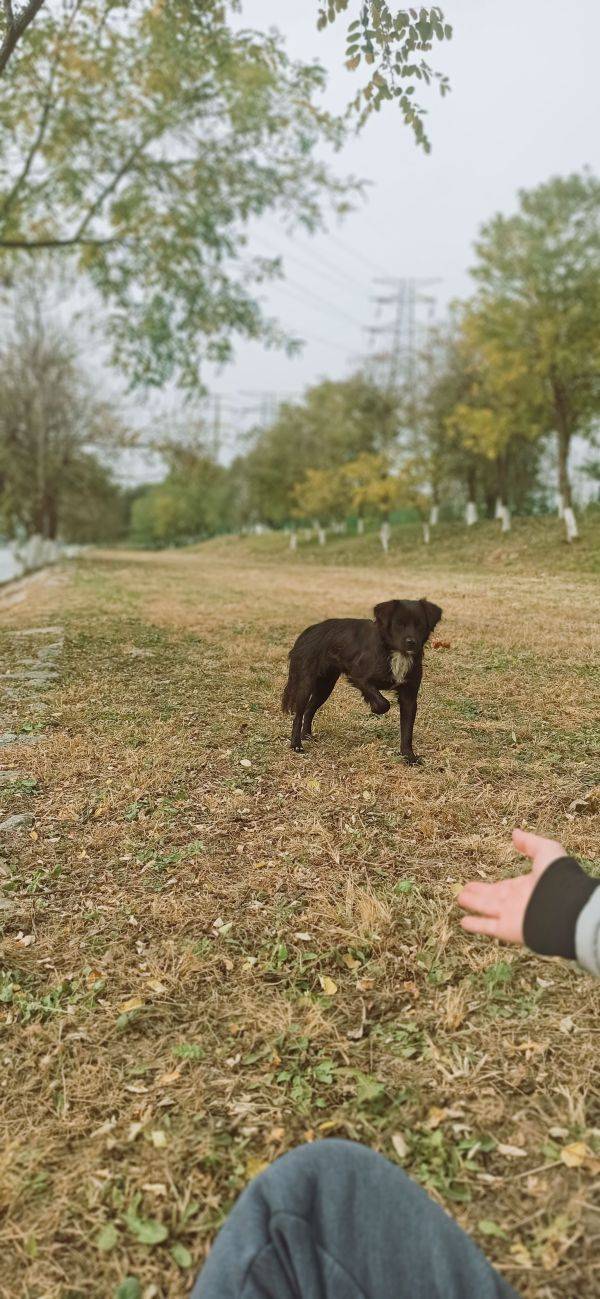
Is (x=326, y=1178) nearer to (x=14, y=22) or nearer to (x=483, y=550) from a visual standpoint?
(x=14, y=22)

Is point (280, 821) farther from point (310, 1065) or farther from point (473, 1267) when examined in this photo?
point (473, 1267)

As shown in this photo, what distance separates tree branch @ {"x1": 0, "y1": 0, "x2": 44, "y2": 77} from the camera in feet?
21.0

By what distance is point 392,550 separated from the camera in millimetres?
22906

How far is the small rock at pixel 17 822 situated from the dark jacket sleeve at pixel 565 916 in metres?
3.28

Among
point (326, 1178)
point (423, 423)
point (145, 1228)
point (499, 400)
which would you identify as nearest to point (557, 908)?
point (326, 1178)

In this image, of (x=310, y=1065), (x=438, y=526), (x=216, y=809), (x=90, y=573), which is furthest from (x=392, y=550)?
(x=310, y=1065)

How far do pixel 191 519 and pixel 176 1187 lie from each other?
225 feet

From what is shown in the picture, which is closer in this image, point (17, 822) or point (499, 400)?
point (17, 822)

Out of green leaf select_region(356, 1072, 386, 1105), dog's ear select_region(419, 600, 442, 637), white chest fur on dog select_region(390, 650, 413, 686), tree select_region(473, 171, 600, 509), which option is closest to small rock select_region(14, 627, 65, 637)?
white chest fur on dog select_region(390, 650, 413, 686)

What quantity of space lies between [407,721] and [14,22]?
680 cm

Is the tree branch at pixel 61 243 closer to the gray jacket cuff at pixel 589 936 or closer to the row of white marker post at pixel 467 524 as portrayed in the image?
the row of white marker post at pixel 467 524

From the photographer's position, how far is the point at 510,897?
1823 mm

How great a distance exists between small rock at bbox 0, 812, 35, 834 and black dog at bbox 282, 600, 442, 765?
1801 mm

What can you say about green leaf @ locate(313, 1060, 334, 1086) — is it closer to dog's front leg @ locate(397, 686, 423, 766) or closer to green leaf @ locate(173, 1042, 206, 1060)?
green leaf @ locate(173, 1042, 206, 1060)
